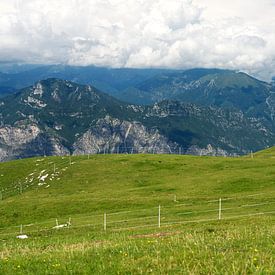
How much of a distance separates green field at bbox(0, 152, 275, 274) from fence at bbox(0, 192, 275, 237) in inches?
6.5

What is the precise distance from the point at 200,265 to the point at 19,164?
14511cm

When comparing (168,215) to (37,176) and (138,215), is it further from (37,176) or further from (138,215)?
(37,176)

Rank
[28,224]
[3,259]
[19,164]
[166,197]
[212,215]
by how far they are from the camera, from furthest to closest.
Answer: [19,164] → [166,197] → [28,224] → [212,215] → [3,259]

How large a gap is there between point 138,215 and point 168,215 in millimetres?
5838

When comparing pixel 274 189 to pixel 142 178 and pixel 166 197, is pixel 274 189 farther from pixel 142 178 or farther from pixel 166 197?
pixel 142 178

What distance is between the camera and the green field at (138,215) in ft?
70.9

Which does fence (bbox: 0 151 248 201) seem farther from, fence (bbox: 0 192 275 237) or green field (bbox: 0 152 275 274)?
fence (bbox: 0 192 275 237)

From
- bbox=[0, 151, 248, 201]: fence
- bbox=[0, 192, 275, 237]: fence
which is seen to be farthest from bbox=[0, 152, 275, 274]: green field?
bbox=[0, 151, 248, 201]: fence

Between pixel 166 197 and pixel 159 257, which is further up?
pixel 159 257

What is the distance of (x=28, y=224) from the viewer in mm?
78375

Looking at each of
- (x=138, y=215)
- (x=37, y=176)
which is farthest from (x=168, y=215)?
(x=37, y=176)

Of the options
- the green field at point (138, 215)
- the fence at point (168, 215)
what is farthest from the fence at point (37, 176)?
the fence at point (168, 215)

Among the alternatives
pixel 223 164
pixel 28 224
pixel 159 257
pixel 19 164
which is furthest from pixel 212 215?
pixel 19 164

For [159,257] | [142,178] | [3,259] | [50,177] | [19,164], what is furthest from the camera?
[19,164]
